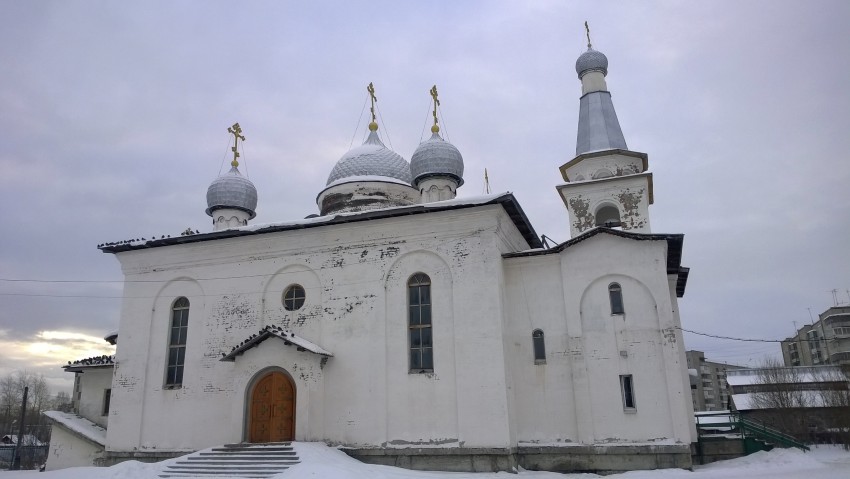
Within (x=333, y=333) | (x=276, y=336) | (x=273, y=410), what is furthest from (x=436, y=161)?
(x=273, y=410)

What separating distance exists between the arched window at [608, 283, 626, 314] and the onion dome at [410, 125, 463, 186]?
7.37 meters

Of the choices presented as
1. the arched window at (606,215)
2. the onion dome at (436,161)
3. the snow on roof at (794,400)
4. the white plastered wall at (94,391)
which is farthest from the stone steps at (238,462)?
the snow on roof at (794,400)

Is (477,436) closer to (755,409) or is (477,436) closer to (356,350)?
(356,350)

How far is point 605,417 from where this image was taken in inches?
600

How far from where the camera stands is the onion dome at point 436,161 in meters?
21.1

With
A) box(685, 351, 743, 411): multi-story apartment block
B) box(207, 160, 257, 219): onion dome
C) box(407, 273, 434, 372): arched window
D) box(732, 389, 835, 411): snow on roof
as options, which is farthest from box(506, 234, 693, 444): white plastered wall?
box(685, 351, 743, 411): multi-story apartment block

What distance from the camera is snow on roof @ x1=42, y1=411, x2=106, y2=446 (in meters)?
18.8

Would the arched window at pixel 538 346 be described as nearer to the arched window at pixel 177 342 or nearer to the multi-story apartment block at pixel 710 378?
the arched window at pixel 177 342

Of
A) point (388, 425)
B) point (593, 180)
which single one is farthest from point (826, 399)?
point (388, 425)

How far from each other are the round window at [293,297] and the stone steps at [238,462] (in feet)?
13.0

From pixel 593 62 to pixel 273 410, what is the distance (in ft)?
55.6

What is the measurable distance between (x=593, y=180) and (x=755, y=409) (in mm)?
19595

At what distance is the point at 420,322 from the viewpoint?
16.3 meters

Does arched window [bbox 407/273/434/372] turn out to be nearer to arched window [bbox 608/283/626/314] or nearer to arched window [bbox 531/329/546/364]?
arched window [bbox 531/329/546/364]
